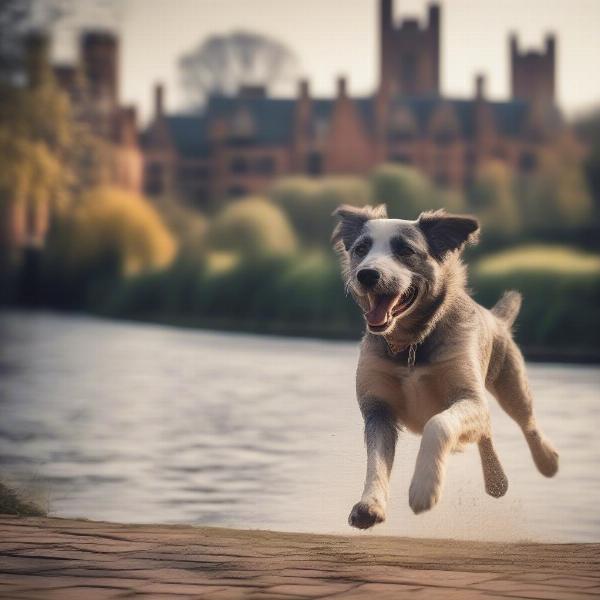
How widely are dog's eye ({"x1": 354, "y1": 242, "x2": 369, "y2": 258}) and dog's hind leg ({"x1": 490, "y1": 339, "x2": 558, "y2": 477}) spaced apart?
1.64 m

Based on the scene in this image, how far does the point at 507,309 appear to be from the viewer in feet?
26.9

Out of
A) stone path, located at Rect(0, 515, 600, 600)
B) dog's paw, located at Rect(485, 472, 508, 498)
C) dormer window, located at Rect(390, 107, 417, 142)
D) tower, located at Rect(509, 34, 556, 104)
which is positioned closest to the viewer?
stone path, located at Rect(0, 515, 600, 600)

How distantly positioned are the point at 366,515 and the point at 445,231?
1.56 metres

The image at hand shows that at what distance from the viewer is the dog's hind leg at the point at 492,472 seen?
23.6 ft

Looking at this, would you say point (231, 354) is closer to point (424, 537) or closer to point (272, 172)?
point (424, 537)

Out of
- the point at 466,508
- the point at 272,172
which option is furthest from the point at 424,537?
the point at 272,172

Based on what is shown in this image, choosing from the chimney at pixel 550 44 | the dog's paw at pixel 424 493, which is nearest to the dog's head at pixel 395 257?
the dog's paw at pixel 424 493

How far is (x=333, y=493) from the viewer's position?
8547 millimetres

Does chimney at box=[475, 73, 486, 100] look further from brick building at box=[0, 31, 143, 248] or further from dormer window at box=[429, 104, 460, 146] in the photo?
brick building at box=[0, 31, 143, 248]

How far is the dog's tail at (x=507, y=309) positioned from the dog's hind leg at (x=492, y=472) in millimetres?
1033

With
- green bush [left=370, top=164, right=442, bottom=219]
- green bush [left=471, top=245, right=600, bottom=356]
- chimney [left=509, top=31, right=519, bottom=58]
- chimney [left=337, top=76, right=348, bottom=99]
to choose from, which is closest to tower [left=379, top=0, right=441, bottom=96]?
chimney [left=509, top=31, right=519, bottom=58]

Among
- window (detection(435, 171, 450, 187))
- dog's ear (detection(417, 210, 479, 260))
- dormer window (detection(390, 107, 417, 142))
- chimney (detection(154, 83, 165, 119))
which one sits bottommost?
window (detection(435, 171, 450, 187))

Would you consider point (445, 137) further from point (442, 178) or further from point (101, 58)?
point (101, 58)

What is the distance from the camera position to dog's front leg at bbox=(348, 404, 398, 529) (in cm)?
557
